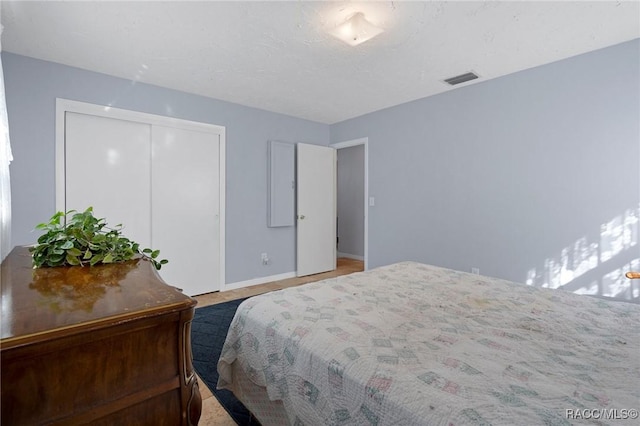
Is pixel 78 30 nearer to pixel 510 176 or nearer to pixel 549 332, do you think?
pixel 549 332

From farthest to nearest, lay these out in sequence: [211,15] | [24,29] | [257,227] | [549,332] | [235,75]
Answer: [257,227] → [235,75] → [24,29] → [211,15] → [549,332]

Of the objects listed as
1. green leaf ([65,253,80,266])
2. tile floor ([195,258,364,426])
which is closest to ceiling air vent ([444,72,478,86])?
tile floor ([195,258,364,426])

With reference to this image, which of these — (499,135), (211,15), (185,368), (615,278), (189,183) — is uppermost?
(211,15)

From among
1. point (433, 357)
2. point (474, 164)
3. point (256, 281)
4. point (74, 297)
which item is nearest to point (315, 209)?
point (256, 281)

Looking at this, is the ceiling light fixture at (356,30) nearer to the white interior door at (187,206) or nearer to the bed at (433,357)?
the bed at (433,357)

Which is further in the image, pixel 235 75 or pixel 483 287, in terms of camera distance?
pixel 235 75

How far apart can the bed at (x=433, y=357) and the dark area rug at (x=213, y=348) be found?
0.22 m

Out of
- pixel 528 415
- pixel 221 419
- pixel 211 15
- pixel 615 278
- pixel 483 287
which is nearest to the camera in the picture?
pixel 528 415

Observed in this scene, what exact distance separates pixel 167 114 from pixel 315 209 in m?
2.38

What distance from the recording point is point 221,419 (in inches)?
62.0

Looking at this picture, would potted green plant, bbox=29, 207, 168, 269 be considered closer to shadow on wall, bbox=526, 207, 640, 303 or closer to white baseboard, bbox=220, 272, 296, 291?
white baseboard, bbox=220, 272, 296, 291

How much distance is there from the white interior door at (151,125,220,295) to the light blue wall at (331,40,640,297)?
2.26m

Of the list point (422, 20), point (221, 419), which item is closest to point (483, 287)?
point (221, 419)

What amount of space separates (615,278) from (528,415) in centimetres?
251
